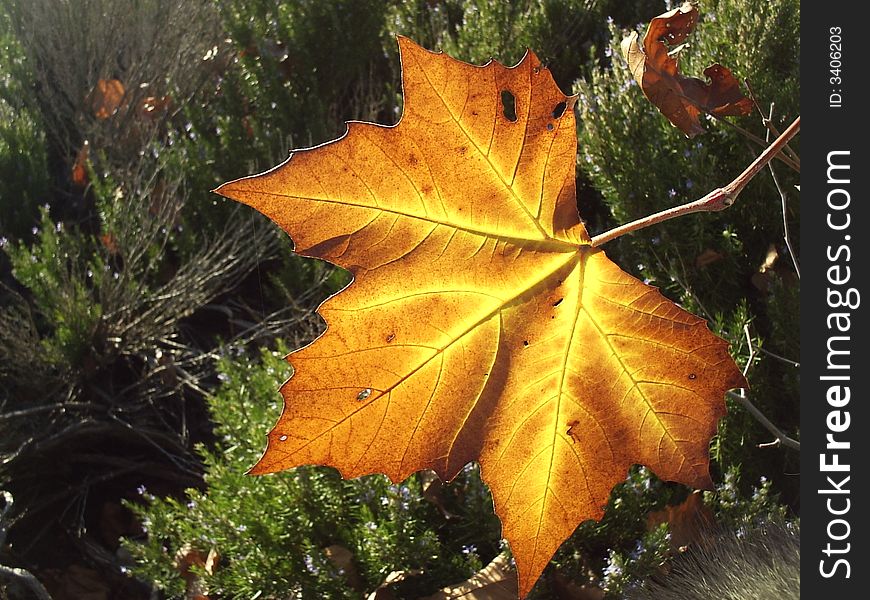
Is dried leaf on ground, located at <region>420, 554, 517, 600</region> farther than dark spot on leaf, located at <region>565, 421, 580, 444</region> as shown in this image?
Yes

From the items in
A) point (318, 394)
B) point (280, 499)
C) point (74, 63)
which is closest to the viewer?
point (318, 394)

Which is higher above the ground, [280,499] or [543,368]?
[543,368]

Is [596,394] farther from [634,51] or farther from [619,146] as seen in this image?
[619,146]

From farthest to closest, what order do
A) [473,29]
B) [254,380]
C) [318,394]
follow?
[473,29] < [254,380] < [318,394]

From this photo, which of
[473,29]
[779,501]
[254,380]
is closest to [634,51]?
[779,501]

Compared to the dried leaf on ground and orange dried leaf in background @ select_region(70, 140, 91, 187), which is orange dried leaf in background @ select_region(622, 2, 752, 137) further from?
orange dried leaf in background @ select_region(70, 140, 91, 187)

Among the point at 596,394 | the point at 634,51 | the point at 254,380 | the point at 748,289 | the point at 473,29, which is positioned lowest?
the point at 254,380

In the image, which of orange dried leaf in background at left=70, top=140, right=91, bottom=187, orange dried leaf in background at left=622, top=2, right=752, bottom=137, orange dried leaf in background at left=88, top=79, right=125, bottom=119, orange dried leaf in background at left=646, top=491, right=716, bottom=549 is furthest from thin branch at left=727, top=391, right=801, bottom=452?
orange dried leaf in background at left=88, top=79, right=125, bottom=119

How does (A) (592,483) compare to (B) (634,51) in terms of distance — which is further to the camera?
(B) (634,51)
